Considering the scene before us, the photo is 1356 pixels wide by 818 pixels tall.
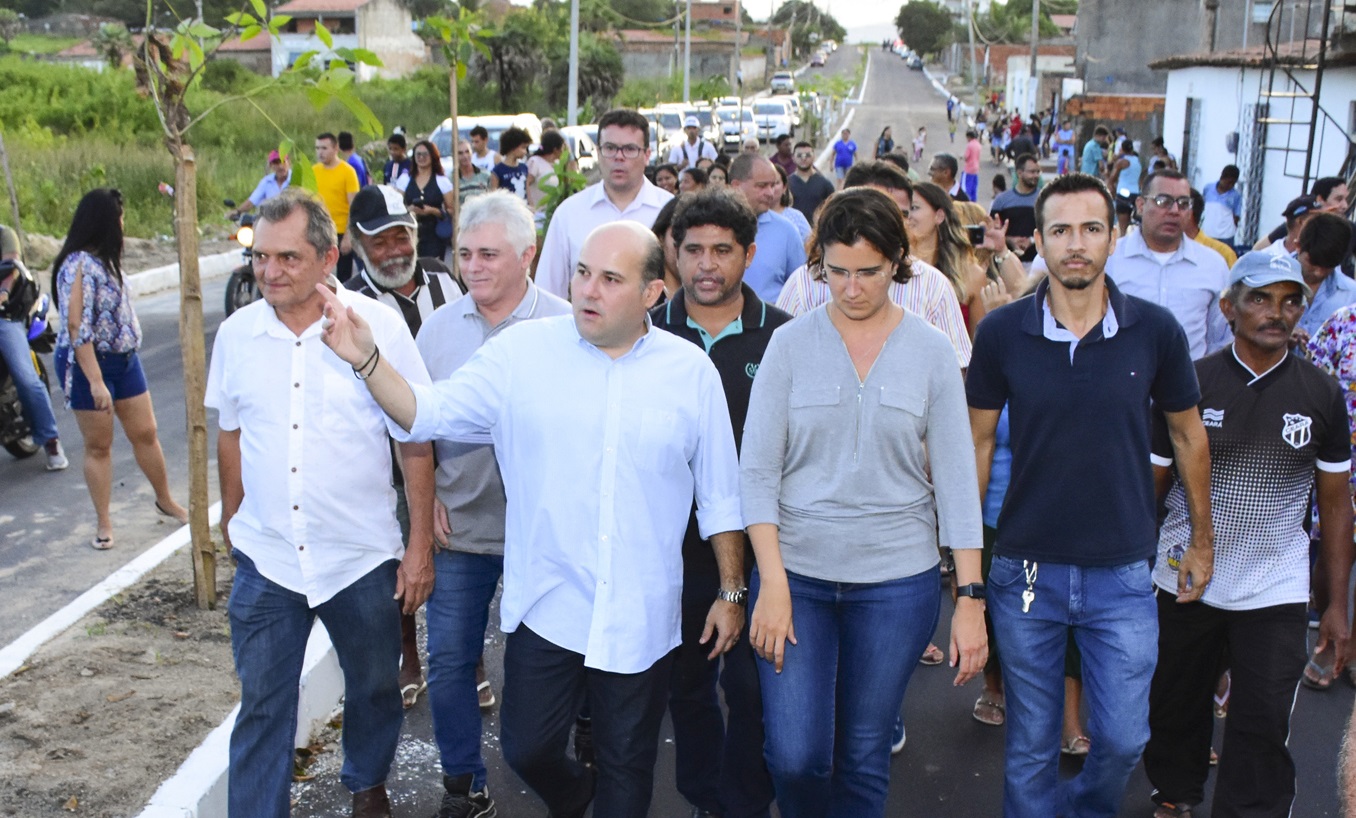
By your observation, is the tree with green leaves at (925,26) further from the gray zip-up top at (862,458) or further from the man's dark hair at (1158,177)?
the gray zip-up top at (862,458)

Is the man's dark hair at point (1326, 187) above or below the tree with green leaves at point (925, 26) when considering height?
below

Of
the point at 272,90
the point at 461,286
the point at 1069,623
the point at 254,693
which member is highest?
the point at 272,90

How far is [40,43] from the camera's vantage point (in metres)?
81.9

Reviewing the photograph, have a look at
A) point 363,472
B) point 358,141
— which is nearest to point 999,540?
point 363,472

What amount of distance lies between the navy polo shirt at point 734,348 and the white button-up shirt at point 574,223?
6.67 feet

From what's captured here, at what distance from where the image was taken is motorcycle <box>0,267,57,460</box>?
895cm

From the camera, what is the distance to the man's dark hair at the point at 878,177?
6.43m

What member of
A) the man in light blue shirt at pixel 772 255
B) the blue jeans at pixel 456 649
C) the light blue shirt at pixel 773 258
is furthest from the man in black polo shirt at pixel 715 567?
the light blue shirt at pixel 773 258

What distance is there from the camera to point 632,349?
149 inches

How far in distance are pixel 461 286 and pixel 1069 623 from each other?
302 centimetres

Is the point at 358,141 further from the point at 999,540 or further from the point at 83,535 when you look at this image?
the point at 999,540

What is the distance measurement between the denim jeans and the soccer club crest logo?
82.4 inches

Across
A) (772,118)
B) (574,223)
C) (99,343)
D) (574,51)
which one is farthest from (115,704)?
(772,118)

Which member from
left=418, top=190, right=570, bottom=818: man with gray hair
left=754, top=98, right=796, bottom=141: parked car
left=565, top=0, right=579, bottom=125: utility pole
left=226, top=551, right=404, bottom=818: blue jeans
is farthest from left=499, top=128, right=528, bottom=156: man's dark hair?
left=754, top=98, right=796, bottom=141: parked car
